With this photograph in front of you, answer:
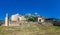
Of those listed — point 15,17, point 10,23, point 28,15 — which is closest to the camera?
point 10,23

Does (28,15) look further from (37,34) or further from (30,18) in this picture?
(37,34)

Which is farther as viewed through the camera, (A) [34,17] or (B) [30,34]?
(A) [34,17]

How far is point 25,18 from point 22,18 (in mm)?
2350

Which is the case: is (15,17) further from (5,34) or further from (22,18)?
(5,34)

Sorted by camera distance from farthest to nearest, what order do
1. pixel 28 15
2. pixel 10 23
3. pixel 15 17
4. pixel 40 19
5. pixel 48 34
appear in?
pixel 28 15, pixel 15 17, pixel 40 19, pixel 10 23, pixel 48 34

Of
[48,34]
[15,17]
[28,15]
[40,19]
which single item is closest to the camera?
[48,34]

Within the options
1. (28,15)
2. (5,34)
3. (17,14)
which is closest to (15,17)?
(17,14)

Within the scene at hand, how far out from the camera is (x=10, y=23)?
2040 inches

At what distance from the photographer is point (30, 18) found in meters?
75.9

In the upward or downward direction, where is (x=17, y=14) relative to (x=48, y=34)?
upward

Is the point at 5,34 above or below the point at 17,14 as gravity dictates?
below

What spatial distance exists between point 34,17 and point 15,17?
7.84m

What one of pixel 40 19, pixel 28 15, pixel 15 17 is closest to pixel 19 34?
pixel 40 19

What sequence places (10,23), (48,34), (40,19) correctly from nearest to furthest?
(48,34)
(10,23)
(40,19)
